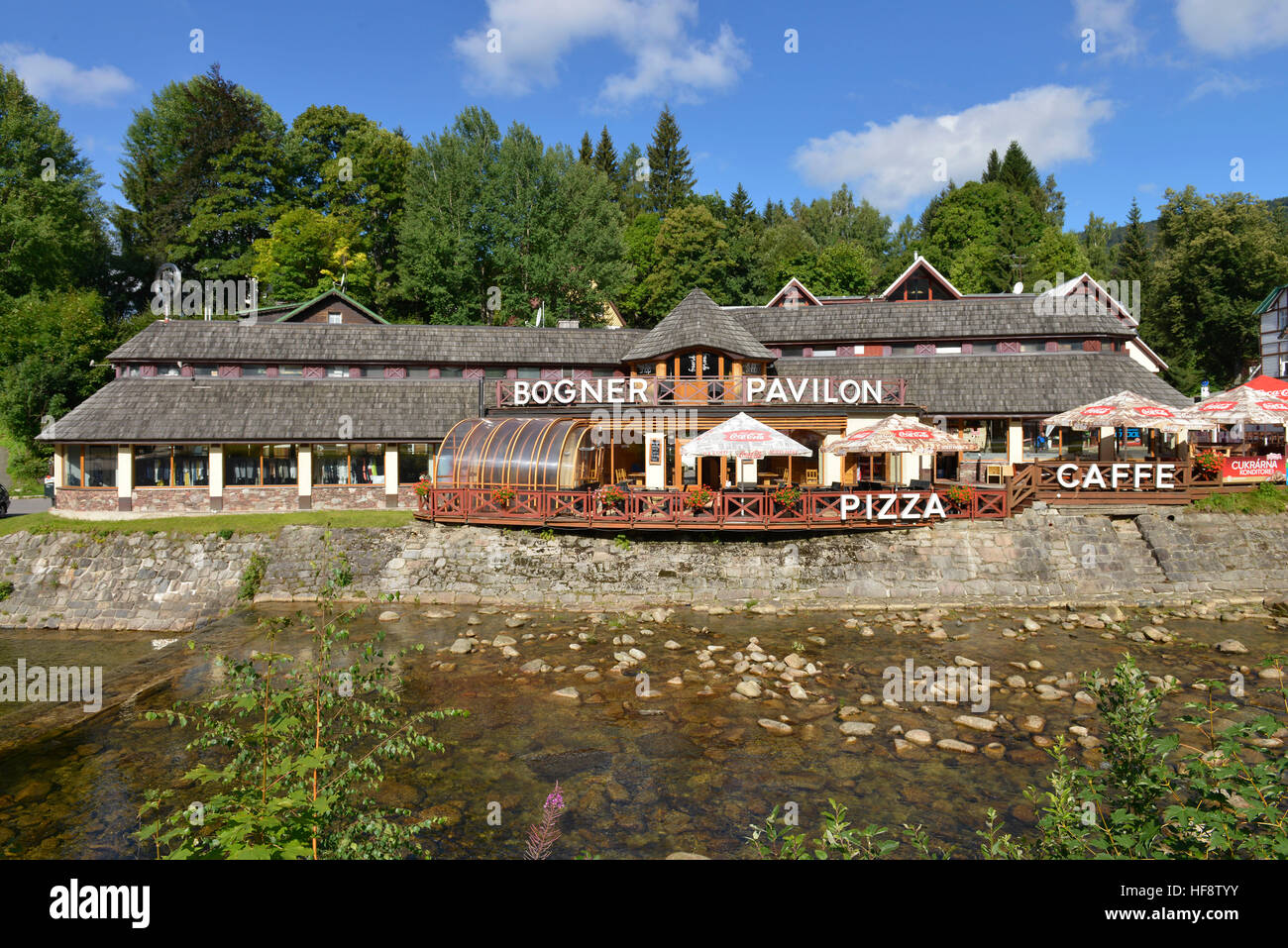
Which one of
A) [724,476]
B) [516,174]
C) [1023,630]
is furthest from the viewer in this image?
[516,174]

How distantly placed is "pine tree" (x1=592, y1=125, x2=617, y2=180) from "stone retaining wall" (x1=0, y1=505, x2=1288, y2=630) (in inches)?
2881

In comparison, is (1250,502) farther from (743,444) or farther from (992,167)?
(992,167)

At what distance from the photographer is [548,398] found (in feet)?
94.7

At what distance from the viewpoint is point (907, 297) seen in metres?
38.3

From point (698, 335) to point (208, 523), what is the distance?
20198mm

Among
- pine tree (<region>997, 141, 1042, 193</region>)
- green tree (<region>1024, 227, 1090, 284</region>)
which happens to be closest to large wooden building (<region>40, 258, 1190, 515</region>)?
green tree (<region>1024, 227, 1090, 284</region>)

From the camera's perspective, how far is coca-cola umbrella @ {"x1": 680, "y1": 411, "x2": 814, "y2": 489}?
22109 millimetres

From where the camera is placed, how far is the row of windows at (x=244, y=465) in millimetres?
26938

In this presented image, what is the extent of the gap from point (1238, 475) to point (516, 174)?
40784 millimetres

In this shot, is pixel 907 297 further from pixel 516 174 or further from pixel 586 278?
pixel 516 174

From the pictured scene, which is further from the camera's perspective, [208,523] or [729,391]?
[729,391]

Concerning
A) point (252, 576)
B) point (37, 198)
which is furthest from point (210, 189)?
point (252, 576)

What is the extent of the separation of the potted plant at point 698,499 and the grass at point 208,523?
1033 centimetres
